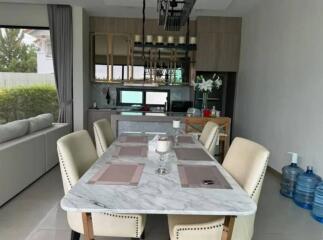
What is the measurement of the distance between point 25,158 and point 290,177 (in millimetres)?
3082

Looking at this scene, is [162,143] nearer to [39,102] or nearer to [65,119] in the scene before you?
[65,119]

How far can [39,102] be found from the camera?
5.88 meters

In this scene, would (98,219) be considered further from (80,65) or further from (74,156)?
(80,65)

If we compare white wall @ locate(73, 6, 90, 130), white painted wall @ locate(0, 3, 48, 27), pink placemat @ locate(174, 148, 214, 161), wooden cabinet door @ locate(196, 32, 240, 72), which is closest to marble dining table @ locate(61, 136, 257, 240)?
pink placemat @ locate(174, 148, 214, 161)

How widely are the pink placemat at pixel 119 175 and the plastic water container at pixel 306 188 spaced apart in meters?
2.09

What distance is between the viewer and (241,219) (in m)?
1.67

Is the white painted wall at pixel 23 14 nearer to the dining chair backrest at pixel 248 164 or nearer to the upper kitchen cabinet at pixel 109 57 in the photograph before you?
the upper kitchen cabinet at pixel 109 57

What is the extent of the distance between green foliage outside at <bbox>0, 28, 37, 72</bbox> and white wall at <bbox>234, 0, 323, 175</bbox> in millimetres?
4252

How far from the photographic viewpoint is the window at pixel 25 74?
18.5 feet

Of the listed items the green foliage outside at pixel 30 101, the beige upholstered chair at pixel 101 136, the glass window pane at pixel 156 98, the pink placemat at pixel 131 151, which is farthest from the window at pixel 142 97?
the pink placemat at pixel 131 151

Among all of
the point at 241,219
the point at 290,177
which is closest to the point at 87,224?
the point at 241,219

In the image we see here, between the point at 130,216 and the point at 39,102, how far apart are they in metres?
4.79

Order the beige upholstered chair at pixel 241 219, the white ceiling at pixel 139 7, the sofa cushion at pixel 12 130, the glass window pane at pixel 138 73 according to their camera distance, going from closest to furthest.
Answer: the beige upholstered chair at pixel 241 219
the sofa cushion at pixel 12 130
the white ceiling at pixel 139 7
the glass window pane at pixel 138 73

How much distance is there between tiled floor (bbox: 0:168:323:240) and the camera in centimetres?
244
